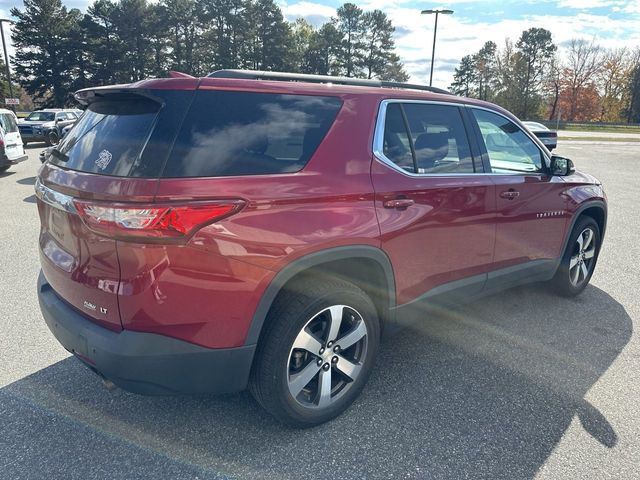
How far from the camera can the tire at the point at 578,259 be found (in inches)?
167

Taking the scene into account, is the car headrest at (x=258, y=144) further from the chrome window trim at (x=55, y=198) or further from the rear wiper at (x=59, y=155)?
the rear wiper at (x=59, y=155)

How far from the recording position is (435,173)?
291 centimetres

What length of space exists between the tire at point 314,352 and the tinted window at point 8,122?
41.4 feet

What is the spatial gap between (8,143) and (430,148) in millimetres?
12264

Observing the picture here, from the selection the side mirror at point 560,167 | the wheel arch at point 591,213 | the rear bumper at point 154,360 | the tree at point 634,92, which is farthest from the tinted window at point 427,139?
the tree at point 634,92

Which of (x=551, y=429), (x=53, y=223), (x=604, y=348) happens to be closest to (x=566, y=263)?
(x=604, y=348)

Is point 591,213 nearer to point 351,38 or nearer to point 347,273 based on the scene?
point 347,273

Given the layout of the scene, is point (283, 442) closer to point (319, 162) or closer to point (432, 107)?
point (319, 162)

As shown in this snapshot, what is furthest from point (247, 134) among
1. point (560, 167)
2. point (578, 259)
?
point (578, 259)

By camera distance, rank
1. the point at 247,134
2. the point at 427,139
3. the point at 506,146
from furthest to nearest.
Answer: the point at 506,146 < the point at 427,139 < the point at 247,134

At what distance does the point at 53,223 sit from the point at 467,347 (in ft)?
9.48

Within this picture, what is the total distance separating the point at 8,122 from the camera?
40.3 ft

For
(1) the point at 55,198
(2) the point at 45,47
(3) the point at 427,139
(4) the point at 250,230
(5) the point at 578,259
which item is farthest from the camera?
(2) the point at 45,47

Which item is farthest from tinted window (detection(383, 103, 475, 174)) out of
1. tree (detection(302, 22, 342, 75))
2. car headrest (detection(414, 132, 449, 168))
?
tree (detection(302, 22, 342, 75))
